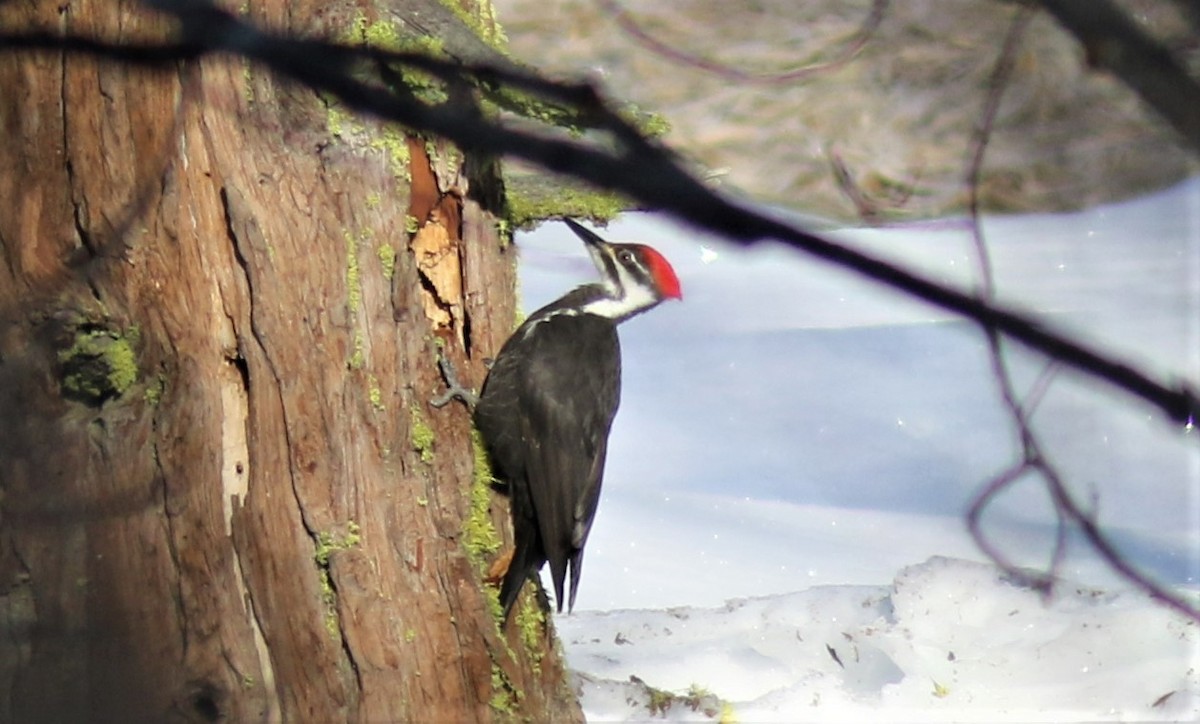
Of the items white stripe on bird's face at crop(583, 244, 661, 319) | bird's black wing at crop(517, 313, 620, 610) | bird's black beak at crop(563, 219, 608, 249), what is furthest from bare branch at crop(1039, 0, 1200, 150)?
white stripe on bird's face at crop(583, 244, 661, 319)

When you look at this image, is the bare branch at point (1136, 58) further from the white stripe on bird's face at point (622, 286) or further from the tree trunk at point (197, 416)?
the white stripe on bird's face at point (622, 286)

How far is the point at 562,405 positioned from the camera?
82.0 inches

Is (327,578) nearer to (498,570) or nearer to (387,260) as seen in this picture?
(498,570)

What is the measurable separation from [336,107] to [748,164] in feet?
4.50

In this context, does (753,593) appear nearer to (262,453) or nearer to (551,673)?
(551,673)

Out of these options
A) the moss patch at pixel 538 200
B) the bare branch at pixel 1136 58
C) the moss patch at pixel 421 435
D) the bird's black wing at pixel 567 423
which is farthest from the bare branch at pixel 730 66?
the bare branch at pixel 1136 58

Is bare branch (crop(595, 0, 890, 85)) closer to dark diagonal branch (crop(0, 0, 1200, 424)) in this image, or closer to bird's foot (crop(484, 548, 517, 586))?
bird's foot (crop(484, 548, 517, 586))

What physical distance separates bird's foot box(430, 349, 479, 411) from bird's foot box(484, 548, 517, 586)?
208 millimetres

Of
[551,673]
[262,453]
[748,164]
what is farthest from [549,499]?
[748,164]

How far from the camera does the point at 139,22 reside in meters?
1.35

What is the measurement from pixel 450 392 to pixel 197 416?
0.33 meters

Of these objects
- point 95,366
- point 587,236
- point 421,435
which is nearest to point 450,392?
point 421,435

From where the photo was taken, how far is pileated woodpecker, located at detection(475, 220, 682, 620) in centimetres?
172

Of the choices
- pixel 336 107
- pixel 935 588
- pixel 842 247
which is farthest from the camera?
pixel 935 588
